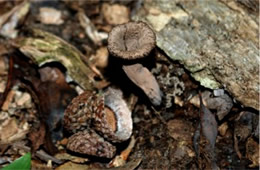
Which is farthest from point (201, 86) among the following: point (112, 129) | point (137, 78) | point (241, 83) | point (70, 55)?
point (70, 55)

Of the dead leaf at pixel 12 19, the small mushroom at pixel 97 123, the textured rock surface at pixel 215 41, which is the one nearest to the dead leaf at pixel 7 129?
the small mushroom at pixel 97 123

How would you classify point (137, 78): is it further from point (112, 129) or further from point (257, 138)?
point (257, 138)

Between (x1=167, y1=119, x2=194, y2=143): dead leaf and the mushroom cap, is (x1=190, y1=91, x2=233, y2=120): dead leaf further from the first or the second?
the mushroom cap

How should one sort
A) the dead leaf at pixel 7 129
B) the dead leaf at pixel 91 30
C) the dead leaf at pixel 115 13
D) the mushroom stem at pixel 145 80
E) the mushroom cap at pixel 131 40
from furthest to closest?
1. the dead leaf at pixel 115 13
2. the dead leaf at pixel 91 30
3. the dead leaf at pixel 7 129
4. the mushroom stem at pixel 145 80
5. the mushroom cap at pixel 131 40

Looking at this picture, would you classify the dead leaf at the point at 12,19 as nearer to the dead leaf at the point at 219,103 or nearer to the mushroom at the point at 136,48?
the mushroom at the point at 136,48

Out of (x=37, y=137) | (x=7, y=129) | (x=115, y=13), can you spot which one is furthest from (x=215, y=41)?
(x=7, y=129)

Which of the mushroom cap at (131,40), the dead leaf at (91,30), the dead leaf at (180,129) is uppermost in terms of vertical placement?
the mushroom cap at (131,40)

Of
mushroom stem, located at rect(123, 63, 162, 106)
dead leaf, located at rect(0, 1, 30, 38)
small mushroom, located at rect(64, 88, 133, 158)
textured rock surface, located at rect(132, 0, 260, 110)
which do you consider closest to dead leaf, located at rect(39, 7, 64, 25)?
dead leaf, located at rect(0, 1, 30, 38)
